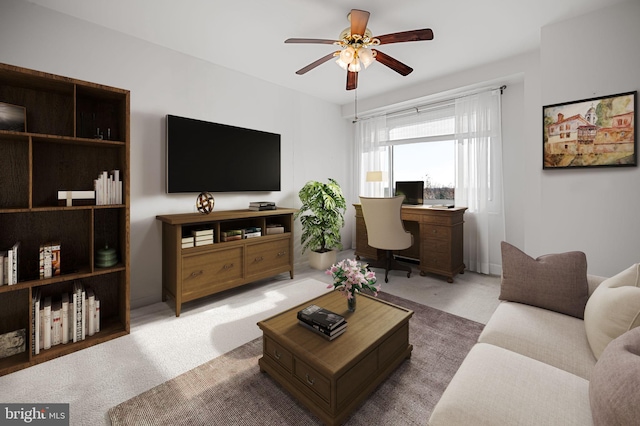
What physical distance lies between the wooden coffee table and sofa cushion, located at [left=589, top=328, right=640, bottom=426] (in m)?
0.90

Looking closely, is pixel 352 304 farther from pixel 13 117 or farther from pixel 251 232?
pixel 13 117

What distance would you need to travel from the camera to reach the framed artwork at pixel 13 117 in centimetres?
189

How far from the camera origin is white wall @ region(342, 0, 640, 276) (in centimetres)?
234

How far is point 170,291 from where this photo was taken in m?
2.80

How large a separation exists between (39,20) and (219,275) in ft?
8.49

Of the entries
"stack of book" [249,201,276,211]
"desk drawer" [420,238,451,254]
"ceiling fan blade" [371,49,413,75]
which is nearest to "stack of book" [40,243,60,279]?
"stack of book" [249,201,276,211]

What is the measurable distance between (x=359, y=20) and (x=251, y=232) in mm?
2284

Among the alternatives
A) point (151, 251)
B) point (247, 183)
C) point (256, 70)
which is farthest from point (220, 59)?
point (151, 251)

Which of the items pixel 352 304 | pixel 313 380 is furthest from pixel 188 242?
pixel 313 380

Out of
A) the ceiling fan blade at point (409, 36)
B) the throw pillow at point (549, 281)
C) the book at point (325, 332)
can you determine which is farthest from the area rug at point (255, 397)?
the ceiling fan blade at point (409, 36)

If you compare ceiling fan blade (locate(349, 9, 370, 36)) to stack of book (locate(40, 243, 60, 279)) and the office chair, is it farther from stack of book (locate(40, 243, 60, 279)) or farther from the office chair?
stack of book (locate(40, 243, 60, 279))

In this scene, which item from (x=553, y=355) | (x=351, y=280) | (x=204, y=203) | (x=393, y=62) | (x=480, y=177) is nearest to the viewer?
(x=553, y=355)

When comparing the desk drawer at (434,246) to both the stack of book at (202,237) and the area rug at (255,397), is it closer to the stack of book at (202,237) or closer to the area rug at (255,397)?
the area rug at (255,397)

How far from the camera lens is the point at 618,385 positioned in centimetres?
79
